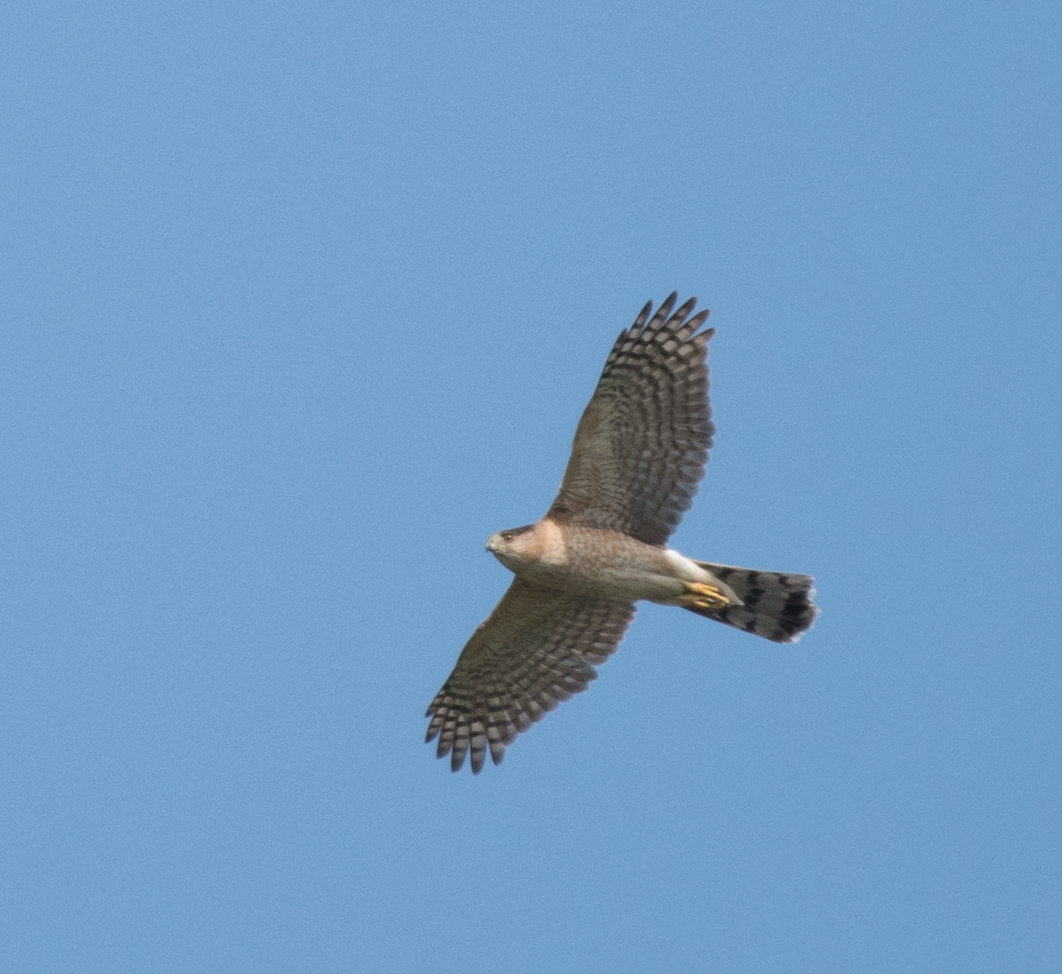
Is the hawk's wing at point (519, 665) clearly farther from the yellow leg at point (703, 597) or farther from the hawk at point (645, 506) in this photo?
the yellow leg at point (703, 597)

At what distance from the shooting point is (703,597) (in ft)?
36.4

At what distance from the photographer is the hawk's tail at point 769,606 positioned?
11.2 m

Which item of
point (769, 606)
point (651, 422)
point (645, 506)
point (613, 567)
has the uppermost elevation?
point (651, 422)

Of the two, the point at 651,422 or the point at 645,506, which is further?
the point at 645,506

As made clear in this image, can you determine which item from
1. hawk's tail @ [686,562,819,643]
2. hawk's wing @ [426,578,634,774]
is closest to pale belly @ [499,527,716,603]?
hawk's tail @ [686,562,819,643]

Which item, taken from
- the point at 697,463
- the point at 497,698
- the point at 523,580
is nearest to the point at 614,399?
the point at 697,463

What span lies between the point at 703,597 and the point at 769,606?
1.68 feet

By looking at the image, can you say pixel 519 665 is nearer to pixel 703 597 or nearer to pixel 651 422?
pixel 703 597

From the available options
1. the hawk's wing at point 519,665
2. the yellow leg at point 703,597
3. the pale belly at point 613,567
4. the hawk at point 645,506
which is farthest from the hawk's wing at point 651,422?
the hawk's wing at point 519,665

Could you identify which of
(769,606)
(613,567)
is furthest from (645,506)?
(769,606)

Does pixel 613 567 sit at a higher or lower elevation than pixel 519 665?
higher

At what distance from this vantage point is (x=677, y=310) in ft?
36.2

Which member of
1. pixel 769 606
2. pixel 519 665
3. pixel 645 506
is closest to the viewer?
pixel 645 506

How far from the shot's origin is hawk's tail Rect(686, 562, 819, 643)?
11242mm
